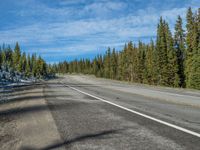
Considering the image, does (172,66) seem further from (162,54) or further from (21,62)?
(21,62)

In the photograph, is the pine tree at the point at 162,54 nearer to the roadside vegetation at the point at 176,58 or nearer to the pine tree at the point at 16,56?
the roadside vegetation at the point at 176,58

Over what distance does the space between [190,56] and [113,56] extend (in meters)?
60.9

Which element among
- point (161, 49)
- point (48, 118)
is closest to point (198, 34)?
point (161, 49)

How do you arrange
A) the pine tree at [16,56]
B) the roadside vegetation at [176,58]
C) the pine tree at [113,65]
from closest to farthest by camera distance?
the roadside vegetation at [176,58] < the pine tree at [16,56] < the pine tree at [113,65]

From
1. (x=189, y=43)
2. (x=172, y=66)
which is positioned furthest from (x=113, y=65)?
(x=189, y=43)

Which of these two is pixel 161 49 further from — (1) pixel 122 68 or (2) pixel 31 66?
(2) pixel 31 66

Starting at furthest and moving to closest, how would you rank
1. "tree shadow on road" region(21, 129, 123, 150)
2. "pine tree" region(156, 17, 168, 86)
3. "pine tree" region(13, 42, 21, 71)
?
"pine tree" region(13, 42, 21, 71)
"pine tree" region(156, 17, 168, 86)
"tree shadow on road" region(21, 129, 123, 150)

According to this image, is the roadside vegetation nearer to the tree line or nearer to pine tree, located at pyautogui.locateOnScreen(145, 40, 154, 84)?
pine tree, located at pyautogui.locateOnScreen(145, 40, 154, 84)

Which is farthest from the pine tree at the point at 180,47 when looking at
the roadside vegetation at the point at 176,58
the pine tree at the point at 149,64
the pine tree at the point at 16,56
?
the pine tree at the point at 16,56

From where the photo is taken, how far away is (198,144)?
5.18m

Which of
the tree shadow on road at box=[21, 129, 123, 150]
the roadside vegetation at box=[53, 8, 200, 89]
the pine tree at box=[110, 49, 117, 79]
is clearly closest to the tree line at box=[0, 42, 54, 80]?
the pine tree at box=[110, 49, 117, 79]

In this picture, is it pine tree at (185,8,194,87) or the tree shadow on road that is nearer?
the tree shadow on road

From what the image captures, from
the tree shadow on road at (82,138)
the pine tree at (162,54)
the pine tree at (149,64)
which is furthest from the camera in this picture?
the pine tree at (149,64)

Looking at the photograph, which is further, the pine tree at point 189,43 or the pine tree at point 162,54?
the pine tree at point 162,54
